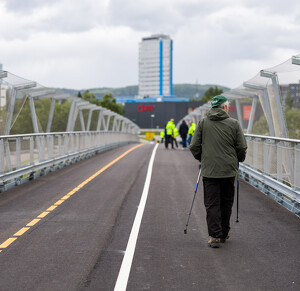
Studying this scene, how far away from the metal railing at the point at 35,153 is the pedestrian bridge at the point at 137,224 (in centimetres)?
5

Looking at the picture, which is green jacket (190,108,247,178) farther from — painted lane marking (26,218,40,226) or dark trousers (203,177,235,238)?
painted lane marking (26,218,40,226)

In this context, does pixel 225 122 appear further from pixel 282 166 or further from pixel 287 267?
pixel 282 166

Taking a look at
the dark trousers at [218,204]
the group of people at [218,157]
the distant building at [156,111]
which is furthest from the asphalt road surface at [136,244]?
the distant building at [156,111]

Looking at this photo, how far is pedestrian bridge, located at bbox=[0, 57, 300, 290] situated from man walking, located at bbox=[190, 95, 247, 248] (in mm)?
426

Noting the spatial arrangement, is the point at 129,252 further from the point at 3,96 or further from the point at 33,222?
the point at 3,96

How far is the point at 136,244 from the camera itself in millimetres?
6562

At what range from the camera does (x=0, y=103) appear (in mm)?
14805

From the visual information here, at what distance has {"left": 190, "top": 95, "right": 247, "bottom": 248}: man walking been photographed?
6.52m

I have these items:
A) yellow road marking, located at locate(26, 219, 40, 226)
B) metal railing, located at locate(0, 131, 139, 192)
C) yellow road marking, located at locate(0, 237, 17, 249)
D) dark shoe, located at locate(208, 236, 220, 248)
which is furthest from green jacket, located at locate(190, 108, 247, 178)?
metal railing, located at locate(0, 131, 139, 192)

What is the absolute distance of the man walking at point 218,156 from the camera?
652 centimetres

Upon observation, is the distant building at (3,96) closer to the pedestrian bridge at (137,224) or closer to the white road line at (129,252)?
the pedestrian bridge at (137,224)

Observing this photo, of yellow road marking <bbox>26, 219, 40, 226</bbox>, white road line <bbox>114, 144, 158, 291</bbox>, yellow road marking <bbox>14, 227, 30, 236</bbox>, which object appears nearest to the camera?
white road line <bbox>114, 144, 158, 291</bbox>

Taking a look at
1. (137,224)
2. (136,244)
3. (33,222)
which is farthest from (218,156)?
(33,222)

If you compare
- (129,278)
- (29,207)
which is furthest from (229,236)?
(29,207)
